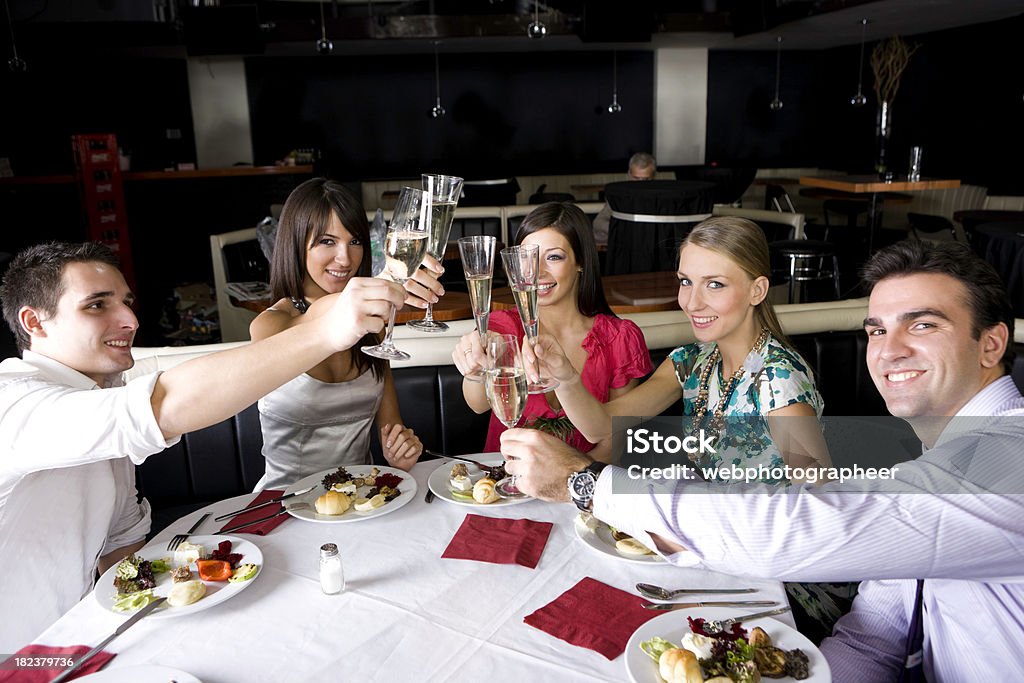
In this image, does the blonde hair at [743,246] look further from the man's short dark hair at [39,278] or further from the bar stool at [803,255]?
the bar stool at [803,255]

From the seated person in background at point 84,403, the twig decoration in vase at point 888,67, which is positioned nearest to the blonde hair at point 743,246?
the seated person in background at point 84,403

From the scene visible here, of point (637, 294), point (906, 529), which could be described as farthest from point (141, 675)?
point (637, 294)

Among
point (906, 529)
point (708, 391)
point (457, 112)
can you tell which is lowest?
point (708, 391)

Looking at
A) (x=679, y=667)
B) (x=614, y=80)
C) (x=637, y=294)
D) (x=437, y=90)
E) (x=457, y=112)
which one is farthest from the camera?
(x=614, y=80)

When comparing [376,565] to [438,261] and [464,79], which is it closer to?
[438,261]

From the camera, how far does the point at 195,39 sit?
8.73m

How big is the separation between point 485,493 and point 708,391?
82 cm

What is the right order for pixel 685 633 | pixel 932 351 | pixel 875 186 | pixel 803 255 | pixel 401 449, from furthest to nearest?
pixel 875 186 < pixel 803 255 < pixel 401 449 < pixel 932 351 < pixel 685 633

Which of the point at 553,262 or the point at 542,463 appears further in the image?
the point at 553,262

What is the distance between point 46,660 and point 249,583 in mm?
325

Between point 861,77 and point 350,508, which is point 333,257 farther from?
point 861,77

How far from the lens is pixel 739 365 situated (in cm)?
218

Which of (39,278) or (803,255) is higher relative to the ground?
(39,278)

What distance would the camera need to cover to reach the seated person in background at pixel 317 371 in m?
2.36
